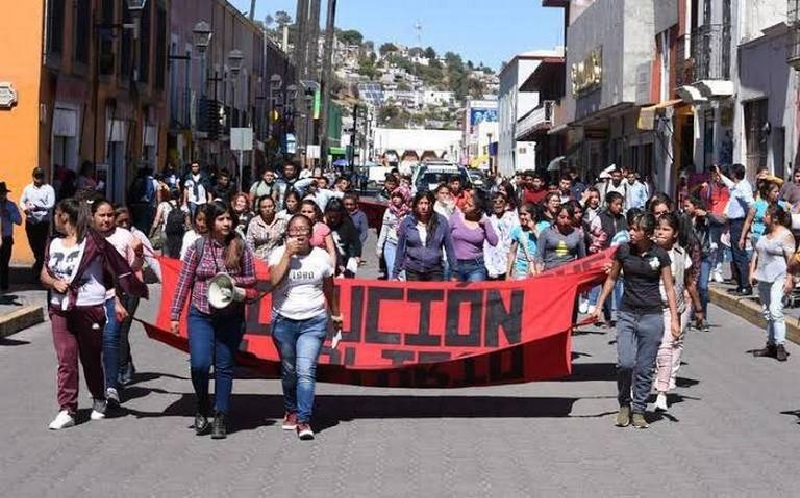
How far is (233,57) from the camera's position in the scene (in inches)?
1631

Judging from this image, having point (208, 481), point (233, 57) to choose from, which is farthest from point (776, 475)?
point (233, 57)

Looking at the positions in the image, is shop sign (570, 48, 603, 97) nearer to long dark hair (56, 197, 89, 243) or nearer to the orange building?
the orange building

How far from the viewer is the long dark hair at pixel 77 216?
35.4 ft

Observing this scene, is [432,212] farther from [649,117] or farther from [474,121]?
[474,121]

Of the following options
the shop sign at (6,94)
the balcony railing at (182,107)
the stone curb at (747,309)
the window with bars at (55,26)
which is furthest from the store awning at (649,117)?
the shop sign at (6,94)

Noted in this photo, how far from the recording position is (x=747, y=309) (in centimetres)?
1967

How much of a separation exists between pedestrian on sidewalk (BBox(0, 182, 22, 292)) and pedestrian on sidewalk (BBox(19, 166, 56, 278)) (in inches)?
70.0

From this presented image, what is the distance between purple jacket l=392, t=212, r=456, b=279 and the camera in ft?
47.8

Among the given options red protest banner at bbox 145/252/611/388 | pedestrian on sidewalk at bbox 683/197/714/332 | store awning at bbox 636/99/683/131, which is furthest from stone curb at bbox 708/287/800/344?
store awning at bbox 636/99/683/131

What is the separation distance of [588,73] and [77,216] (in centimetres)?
4036

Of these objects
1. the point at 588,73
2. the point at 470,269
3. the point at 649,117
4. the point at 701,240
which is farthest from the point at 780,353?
the point at 588,73

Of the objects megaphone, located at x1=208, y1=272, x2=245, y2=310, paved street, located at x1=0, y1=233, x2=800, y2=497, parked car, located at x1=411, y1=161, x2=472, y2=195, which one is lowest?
paved street, located at x1=0, y1=233, x2=800, y2=497

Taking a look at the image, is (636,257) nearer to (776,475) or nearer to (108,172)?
(776,475)

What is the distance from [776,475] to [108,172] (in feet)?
86.8
